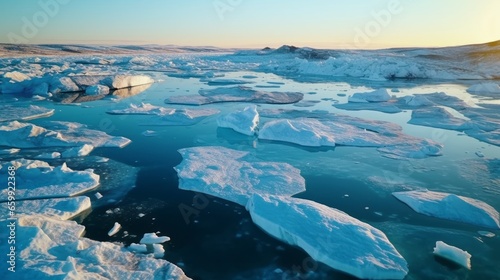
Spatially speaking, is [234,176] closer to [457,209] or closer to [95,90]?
[457,209]

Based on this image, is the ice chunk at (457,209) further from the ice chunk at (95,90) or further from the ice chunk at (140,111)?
the ice chunk at (95,90)

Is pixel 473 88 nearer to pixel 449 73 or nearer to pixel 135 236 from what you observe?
pixel 449 73

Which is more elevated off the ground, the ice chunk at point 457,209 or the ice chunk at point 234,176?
the ice chunk at point 457,209

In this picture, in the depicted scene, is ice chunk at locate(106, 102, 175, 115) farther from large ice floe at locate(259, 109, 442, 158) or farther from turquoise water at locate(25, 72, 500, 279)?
large ice floe at locate(259, 109, 442, 158)

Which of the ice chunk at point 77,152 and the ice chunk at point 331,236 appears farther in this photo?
the ice chunk at point 77,152

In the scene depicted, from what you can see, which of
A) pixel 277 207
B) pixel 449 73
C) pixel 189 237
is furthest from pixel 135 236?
pixel 449 73

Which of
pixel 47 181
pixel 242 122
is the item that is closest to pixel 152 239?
pixel 47 181

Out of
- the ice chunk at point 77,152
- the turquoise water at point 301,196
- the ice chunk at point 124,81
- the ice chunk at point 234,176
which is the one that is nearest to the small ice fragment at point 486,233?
the turquoise water at point 301,196
